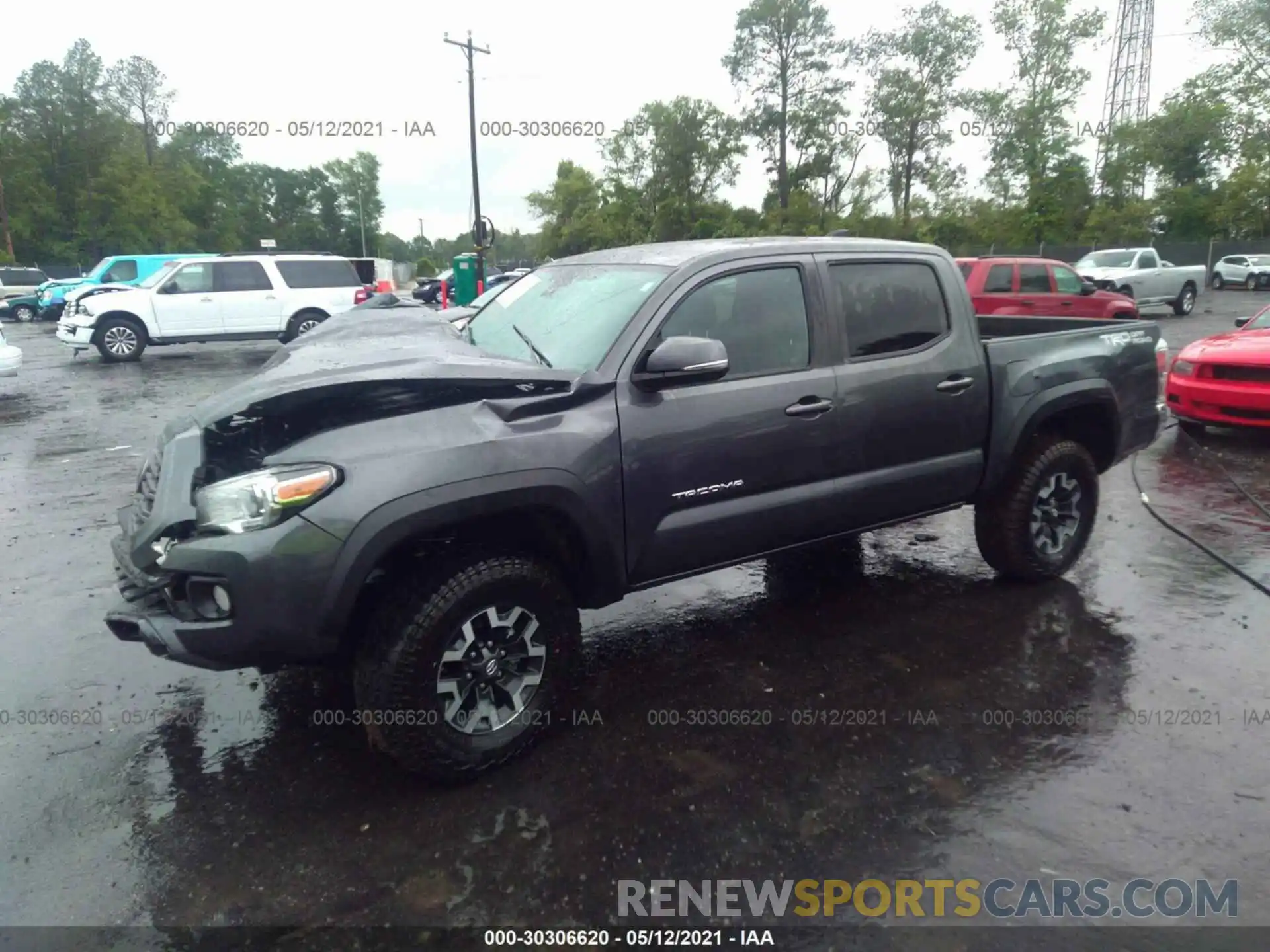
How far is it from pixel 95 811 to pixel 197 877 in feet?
2.04

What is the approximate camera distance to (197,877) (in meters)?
2.79

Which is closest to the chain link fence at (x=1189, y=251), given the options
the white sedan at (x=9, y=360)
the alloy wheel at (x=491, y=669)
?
the white sedan at (x=9, y=360)

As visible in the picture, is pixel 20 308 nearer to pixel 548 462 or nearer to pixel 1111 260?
pixel 548 462

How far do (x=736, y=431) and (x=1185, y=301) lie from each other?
27049 millimetres

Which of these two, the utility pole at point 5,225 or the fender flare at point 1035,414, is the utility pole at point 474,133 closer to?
the fender flare at point 1035,414

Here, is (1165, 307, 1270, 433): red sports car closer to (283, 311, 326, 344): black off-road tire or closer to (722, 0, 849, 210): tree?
(283, 311, 326, 344): black off-road tire

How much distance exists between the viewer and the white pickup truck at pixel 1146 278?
24531 millimetres

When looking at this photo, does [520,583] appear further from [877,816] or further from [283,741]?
[877,816]

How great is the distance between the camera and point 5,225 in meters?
51.8

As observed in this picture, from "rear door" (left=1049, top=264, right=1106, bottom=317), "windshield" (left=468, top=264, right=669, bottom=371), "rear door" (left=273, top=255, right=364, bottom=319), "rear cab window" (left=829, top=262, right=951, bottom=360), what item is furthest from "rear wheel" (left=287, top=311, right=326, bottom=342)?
"rear cab window" (left=829, top=262, right=951, bottom=360)

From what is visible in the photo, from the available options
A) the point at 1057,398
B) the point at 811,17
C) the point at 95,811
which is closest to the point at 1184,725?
the point at 1057,398

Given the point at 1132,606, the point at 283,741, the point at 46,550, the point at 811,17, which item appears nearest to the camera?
the point at 283,741

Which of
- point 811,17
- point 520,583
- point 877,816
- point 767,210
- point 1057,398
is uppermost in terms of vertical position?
point 811,17

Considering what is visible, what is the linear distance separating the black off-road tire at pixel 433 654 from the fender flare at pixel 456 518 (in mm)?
147
